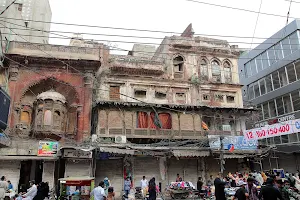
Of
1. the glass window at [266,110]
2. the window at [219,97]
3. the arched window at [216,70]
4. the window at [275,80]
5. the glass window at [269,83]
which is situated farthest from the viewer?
the glass window at [266,110]

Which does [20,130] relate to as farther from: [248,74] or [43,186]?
[248,74]

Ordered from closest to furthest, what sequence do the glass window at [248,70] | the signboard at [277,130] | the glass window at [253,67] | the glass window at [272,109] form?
1. the signboard at [277,130]
2. the glass window at [272,109]
3. the glass window at [253,67]
4. the glass window at [248,70]

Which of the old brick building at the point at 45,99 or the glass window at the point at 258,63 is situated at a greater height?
the glass window at the point at 258,63

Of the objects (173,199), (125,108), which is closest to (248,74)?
(125,108)

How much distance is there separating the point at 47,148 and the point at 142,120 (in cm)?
813

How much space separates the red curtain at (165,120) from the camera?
24.6m

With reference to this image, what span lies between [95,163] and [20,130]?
671cm

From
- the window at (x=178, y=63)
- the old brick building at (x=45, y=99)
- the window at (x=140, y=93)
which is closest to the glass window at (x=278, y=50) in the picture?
the window at (x=178, y=63)

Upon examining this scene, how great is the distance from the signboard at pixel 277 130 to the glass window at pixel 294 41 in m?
14.2

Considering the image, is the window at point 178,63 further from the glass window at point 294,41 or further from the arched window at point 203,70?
the glass window at point 294,41

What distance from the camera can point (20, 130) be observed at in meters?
22.0

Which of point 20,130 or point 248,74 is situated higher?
point 248,74

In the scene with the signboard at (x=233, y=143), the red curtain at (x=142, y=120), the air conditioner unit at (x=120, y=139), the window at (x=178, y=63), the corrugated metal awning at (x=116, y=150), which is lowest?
the corrugated metal awning at (x=116, y=150)

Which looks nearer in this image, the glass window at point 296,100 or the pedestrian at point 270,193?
the pedestrian at point 270,193
